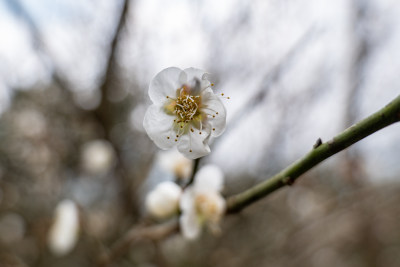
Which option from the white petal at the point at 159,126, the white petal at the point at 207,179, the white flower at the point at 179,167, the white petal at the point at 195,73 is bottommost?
the white flower at the point at 179,167

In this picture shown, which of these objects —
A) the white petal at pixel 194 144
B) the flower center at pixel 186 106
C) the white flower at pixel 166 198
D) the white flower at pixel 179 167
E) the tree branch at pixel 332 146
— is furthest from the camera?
the white flower at pixel 179 167

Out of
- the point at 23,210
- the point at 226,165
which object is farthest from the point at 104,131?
the point at 23,210

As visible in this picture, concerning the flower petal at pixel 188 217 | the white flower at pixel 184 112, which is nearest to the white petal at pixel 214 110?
the white flower at pixel 184 112

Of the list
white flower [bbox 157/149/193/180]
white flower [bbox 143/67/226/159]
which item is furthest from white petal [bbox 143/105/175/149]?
white flower [bbox 157/149/193/180]

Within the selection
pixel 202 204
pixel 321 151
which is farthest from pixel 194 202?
pixel 321 151

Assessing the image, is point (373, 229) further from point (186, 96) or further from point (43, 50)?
point (43, 50)

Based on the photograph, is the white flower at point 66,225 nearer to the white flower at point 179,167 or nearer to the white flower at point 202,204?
the white flower at point 179,167

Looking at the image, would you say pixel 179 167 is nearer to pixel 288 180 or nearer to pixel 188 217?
pixel 188 217
